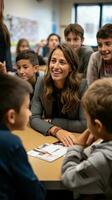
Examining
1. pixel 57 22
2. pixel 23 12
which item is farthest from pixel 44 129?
pixel 57 22

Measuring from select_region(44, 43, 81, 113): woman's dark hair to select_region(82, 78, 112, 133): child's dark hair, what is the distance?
0.75 m

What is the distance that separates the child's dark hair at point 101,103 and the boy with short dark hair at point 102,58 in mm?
1420

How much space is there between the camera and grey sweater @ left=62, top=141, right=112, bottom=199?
1.18 metres

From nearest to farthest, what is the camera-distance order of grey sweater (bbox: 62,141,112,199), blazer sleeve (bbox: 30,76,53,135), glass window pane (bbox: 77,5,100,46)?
1. grey sweater (bbox: 62,141,112,199)
2. blazer sleeve (bbox: 30,76,53,135)
3. glass window pane (bbox: 77,5,100,46)

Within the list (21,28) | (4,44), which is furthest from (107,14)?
(4,44)

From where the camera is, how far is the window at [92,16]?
29.1ft

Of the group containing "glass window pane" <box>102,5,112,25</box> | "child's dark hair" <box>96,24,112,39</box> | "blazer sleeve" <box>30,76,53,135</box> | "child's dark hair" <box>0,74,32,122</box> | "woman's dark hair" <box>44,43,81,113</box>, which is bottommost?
"blazer sleeve" <box>30,76,53,135</box>

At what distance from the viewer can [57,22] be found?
8906 millimetres

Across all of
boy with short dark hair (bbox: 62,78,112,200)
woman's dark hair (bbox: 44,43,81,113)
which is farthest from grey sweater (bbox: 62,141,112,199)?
woman's dark hair (bbox: 44,43,81,113)

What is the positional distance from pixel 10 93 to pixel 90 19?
835 cm

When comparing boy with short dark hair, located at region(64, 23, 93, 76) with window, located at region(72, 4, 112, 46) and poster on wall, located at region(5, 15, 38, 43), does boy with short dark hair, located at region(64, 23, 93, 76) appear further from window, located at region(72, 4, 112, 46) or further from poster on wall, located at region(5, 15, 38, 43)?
window, located at region(72, 4, 112, 46)

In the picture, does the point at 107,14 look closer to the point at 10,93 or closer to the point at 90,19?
the point at 90,19

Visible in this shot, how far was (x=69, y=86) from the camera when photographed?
6.98 ft

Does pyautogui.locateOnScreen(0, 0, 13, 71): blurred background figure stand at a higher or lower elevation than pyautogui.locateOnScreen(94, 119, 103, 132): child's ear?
higher
